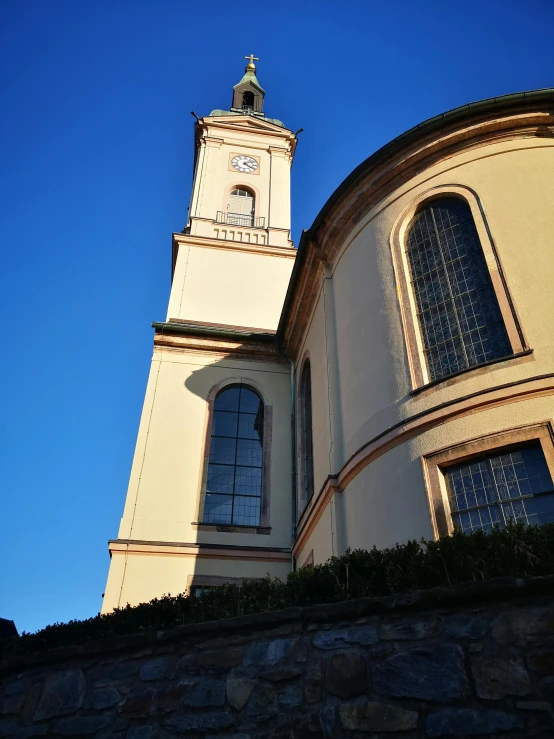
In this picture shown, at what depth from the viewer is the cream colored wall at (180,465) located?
13.8 meters

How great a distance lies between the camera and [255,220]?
80.3ft

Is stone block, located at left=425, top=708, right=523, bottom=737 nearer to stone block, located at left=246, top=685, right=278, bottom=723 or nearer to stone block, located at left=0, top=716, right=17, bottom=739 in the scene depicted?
stone block, located at left=246, top=685, right=278, bottom=723

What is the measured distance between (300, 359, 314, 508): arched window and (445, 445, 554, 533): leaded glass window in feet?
A: 17.3

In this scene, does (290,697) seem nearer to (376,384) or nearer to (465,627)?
(465,627)

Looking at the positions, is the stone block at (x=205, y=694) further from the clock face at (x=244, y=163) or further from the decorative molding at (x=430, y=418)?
the clock face at (x=244, y=163)

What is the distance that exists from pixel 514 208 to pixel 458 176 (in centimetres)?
158

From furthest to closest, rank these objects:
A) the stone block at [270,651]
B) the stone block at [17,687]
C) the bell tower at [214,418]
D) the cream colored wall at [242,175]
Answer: the cream colored wall at [242,175] → the bell tower at [214,418] → the stone block at [17,687] → the stone block at [270,651]

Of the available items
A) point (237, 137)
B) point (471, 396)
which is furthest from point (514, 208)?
point (237, 137)

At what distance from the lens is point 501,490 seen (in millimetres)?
8211

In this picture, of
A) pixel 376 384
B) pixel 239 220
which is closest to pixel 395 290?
pixel 376 384

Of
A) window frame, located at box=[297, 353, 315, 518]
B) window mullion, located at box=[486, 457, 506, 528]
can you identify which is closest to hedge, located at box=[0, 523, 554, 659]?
window mullion, located at box=[486, 457, 506, 528]

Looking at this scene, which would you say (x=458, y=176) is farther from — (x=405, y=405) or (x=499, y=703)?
(x=499, y=703)

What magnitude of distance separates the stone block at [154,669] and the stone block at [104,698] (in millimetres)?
324

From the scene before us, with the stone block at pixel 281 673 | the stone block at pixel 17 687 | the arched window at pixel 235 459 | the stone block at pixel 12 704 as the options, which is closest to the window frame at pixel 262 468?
the arched window at pixel 235 459
